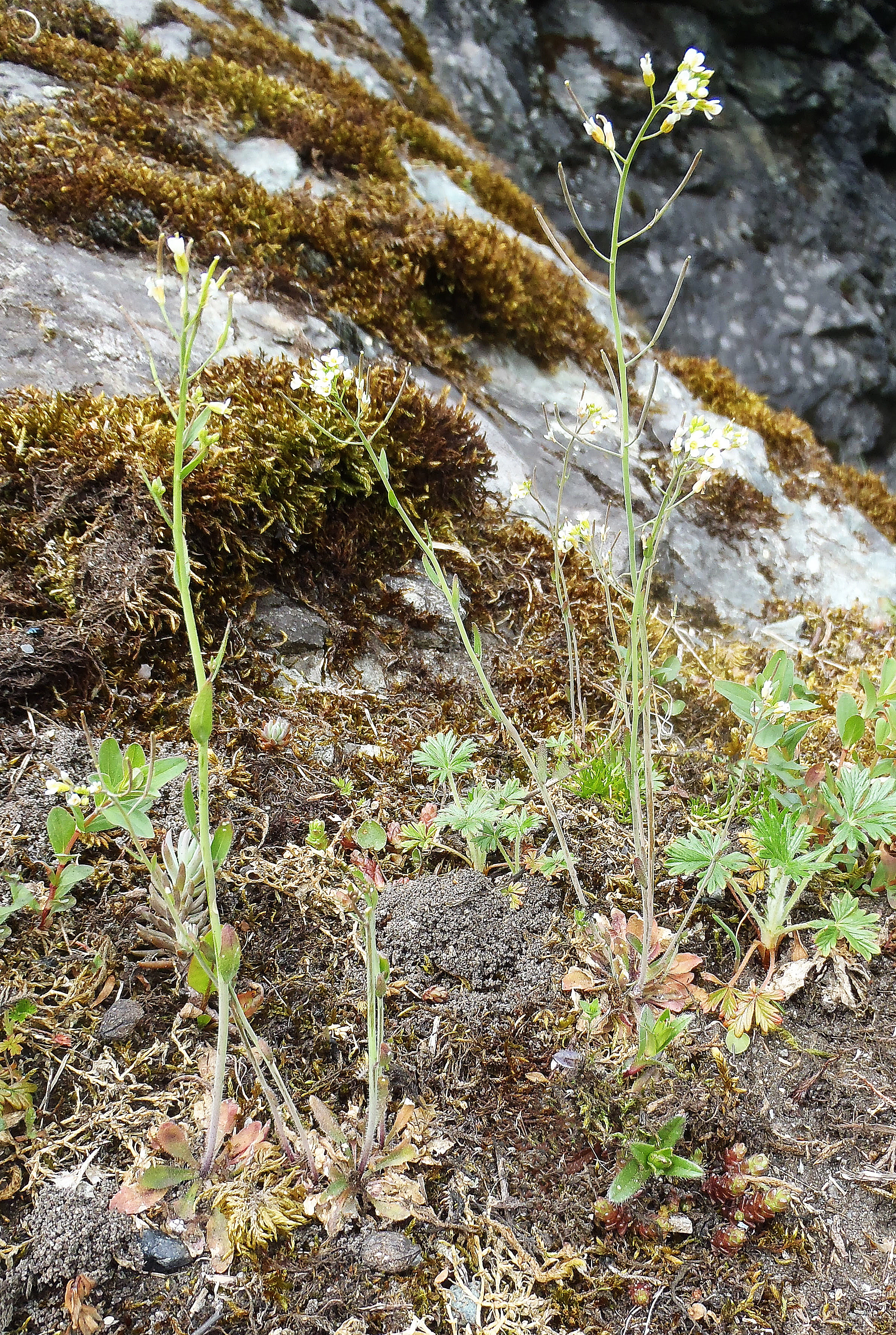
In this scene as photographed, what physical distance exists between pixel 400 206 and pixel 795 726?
3.29 meters

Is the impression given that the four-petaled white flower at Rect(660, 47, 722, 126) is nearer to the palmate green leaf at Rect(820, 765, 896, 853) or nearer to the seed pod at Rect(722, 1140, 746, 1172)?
the palmate green leaf at Rect(820, 765, 896, 853)

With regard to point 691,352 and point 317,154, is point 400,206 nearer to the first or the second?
point 317,154

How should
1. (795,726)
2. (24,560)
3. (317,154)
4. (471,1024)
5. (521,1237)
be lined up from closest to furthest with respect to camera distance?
(521,1237)
(471,1024)
(795,726)
(24,560)
(317,154)

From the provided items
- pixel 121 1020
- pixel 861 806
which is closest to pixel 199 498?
pixel 121 1020

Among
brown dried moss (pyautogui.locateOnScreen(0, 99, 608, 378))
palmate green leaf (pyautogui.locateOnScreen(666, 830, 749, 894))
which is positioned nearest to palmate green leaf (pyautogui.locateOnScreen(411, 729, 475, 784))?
palmate green leaf (pyautogui.locateOnScreen(666, 830, 749, 894))

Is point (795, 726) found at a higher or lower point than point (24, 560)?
higher

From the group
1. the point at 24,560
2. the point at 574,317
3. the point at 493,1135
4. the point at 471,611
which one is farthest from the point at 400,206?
the point at 493,1135

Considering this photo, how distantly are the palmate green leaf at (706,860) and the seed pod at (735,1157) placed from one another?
0.54 m

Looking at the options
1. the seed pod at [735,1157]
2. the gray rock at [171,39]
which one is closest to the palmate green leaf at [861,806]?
the seed pod at [735,1157]

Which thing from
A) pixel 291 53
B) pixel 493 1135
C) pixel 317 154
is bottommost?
pixel 493 1135

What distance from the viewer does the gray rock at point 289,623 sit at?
2453 mm

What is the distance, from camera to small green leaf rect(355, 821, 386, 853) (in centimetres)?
178

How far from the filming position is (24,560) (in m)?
2.20

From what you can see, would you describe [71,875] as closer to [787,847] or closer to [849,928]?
[787,847]
